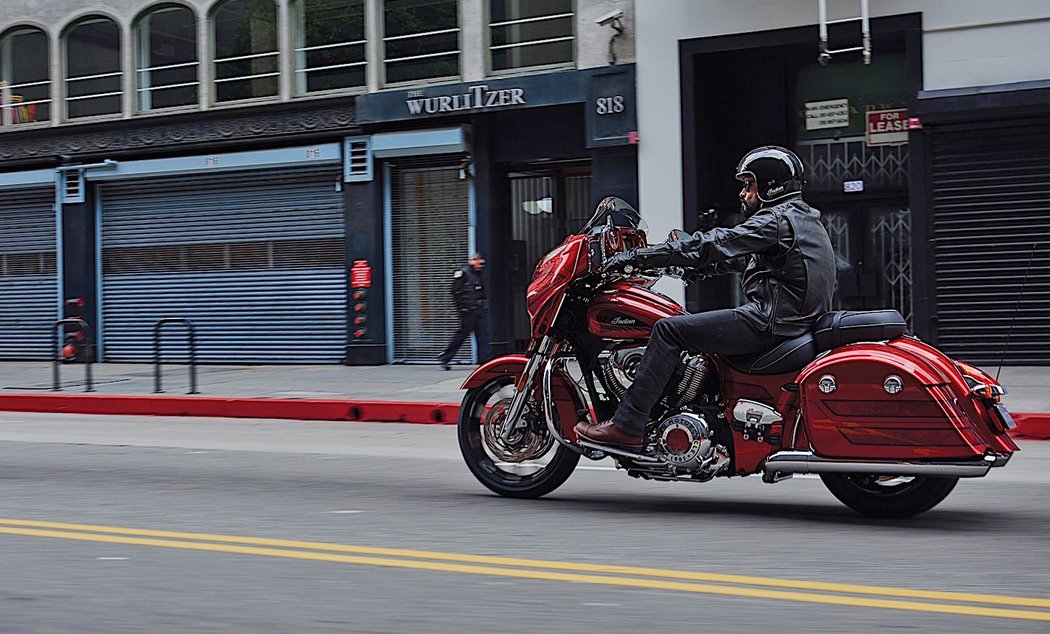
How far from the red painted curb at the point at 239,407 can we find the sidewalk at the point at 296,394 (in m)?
0.01

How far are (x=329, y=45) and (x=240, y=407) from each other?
25.9 ft

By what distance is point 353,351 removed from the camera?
19.2m

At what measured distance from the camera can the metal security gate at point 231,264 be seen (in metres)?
19.6

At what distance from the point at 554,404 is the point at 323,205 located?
13.3 m

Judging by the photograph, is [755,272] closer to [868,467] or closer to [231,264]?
[868,467]

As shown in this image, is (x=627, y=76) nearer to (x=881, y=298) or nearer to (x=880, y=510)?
(x=881, y=298)

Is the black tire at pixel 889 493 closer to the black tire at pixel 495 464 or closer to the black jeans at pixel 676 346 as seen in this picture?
the black jeans at pixel 676 346

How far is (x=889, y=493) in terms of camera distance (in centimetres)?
626

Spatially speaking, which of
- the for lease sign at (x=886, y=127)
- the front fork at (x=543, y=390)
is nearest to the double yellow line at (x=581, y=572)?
the front fork at (x=543, y=390)

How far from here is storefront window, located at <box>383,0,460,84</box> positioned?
1875 centimetres

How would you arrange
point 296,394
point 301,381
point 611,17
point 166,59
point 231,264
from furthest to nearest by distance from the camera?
point 166,59 → point 231,264 → point 611,17 → point 301,381 → point 296,394

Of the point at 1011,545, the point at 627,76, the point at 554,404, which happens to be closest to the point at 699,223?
the point at 627,76

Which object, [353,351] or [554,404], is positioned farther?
[353,351]

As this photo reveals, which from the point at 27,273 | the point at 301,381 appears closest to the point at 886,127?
the point at 301,381
